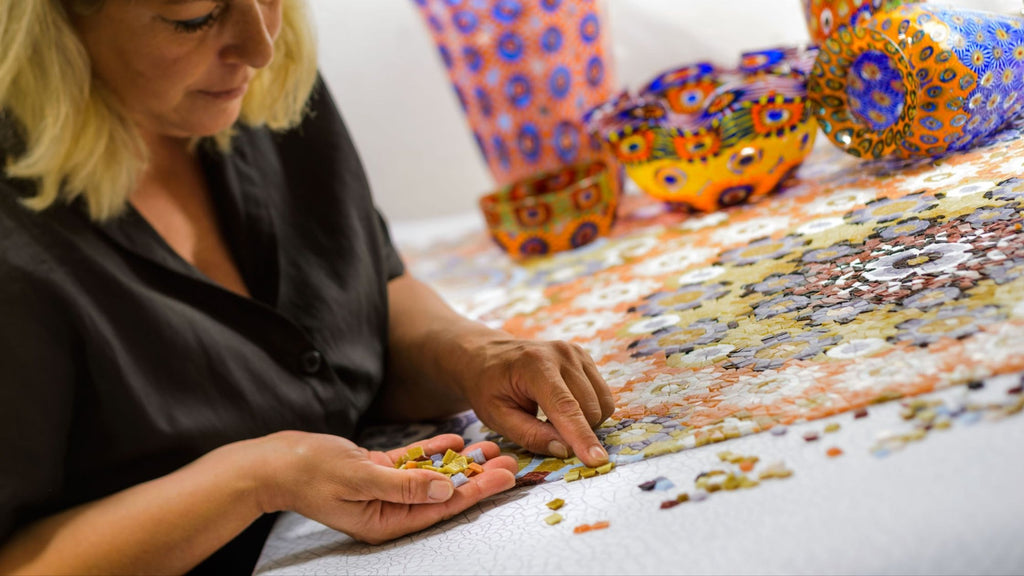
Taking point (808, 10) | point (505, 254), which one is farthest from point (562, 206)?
point (808, 10)

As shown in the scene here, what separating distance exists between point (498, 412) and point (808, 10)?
2.15 ft

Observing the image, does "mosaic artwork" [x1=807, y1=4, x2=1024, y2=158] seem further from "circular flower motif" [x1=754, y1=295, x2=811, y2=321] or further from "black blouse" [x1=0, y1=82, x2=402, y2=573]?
"black blouse" [x1=0, y1=82, x2=402, y2=573]

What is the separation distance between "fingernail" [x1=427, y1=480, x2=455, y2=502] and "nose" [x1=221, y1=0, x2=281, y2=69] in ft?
1.25

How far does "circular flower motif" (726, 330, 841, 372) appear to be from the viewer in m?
0.61

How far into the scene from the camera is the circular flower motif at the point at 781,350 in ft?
2.02

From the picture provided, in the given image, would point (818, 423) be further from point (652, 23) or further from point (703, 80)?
point (652, 23)

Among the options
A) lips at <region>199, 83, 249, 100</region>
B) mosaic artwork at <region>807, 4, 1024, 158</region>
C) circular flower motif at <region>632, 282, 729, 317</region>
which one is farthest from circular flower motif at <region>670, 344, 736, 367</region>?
lips at <region>199, 83, 249, 100</region>

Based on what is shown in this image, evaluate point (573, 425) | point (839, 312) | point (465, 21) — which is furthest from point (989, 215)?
point (465, 21)

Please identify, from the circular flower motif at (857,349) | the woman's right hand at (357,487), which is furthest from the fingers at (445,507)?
the circular flower motif at (857,349)

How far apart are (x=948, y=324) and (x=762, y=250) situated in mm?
330

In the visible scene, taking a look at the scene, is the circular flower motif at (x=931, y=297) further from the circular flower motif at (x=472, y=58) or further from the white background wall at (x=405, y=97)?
the white background wall at (x=405, y=97)

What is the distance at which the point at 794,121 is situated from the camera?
3.31 ft

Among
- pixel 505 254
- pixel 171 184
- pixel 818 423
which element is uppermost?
pixel 171 184

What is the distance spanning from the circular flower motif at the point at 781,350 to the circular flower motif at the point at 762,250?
0.20m
